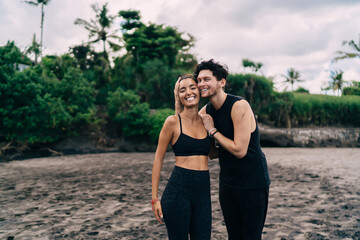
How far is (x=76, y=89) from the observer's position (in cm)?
1809

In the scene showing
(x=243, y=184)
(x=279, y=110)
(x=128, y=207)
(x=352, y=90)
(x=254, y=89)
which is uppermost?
(x=352, y=90)

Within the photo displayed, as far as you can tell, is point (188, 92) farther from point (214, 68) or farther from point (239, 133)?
point (239, 133)

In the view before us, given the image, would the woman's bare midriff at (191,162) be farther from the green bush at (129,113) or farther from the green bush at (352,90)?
the green bush at (352,90)

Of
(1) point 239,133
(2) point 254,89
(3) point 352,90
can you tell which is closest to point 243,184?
(1) point 239,133

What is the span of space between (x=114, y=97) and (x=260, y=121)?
1264 centimetres

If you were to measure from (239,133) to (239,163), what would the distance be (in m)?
0.27

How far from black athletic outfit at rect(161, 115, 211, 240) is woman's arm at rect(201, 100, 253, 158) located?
0.55ft

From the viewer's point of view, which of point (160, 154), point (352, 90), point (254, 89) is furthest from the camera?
point (352, 90)

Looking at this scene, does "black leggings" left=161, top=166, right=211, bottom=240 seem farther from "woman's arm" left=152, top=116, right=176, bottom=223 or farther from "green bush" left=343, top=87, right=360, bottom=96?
"green bush" left=343, top=87, right=360, bottom=96

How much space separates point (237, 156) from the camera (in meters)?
2.23

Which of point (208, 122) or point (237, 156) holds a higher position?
point (208, 122)

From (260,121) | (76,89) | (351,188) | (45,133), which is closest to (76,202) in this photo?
(351,188)

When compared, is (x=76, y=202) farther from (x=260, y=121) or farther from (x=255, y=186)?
(x=260, y=121)

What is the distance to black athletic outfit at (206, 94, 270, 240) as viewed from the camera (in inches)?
90.0
